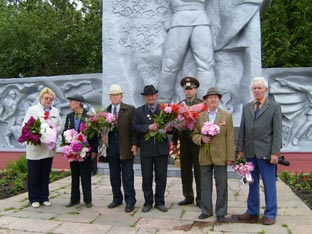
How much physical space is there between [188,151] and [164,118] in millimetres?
826

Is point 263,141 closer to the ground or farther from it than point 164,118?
closer to the ground

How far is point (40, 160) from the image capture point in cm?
525

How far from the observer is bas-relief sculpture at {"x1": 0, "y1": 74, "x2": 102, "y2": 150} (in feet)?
30.5

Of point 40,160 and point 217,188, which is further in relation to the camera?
point 40,160

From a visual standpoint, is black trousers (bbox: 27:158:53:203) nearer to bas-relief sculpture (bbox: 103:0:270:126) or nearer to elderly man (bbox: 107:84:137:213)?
elderly man (bbox: 107:84:137:213)

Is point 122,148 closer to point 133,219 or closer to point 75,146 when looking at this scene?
point 75,146

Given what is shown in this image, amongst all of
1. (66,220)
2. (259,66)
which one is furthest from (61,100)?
(66,220)

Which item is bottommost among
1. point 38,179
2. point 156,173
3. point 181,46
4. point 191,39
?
point 38,179

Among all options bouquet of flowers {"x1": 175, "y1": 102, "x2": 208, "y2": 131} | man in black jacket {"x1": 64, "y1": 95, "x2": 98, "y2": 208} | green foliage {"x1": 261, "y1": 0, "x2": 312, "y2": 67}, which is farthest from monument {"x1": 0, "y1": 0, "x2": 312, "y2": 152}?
green foliage {"x1": 261, "y1": 0, "x2": 312, "y2": 67}

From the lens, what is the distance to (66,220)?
448 cm

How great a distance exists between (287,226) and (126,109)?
2.44m

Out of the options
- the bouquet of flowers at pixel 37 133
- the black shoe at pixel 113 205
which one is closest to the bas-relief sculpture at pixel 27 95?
the bouquet of flowers at pixel 37 133

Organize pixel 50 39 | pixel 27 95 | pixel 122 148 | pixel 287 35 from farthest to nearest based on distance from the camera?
1. pixel 50 39
2. pixel 287 35
3. pixel 27 95
4. pixel 122 148

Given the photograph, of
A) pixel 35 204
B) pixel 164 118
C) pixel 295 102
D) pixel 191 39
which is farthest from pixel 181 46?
pixel 35 204
